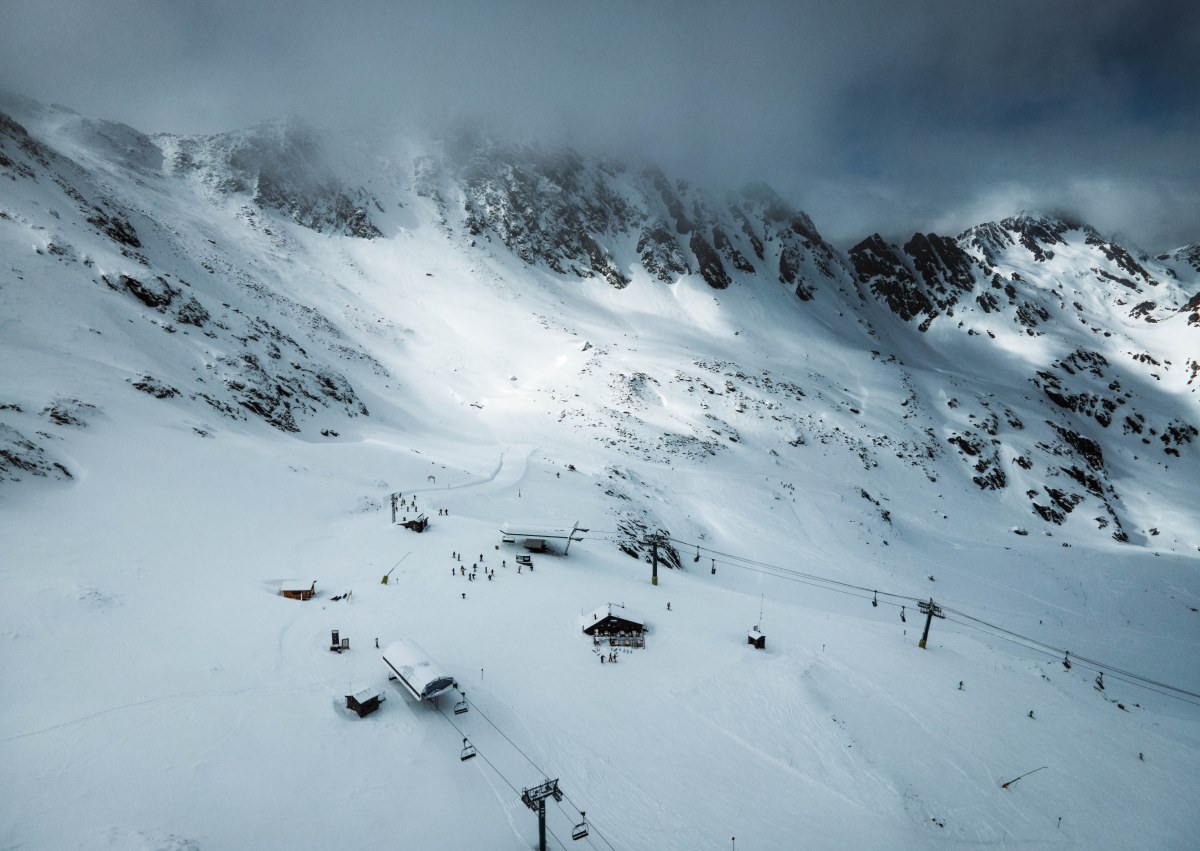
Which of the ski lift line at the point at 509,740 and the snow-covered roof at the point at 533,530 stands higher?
the snow-covered roof at the point at 533,530

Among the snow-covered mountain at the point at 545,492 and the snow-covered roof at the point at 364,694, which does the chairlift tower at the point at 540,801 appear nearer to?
the snow-covered mountain at the point at 545,492

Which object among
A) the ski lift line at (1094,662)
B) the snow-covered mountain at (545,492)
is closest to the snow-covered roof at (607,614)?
the snow-covered mountain at (545,492)

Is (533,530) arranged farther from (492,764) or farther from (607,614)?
(492,764)

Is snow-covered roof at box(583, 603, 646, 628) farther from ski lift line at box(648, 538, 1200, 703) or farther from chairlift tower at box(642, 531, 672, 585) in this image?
ski lift line at box(648, 538, 1200, 703)

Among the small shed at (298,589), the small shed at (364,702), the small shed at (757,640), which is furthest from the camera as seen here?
the small shed at (757,640)

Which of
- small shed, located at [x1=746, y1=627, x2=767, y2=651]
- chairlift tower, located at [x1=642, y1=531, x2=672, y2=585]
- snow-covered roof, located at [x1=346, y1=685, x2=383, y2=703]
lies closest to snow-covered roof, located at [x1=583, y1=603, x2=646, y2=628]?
small shed, located at [x1=746, y1=627, x2=767, y2=651]

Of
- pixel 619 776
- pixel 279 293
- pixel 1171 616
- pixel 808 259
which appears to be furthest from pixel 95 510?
pixel 808 259

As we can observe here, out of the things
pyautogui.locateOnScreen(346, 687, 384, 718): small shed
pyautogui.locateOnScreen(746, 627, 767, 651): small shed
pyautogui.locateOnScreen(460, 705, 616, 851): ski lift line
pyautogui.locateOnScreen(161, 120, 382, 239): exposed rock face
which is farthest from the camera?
pyautogui.locateOnScreen(161, 120, 382, 239): exposed rock face
